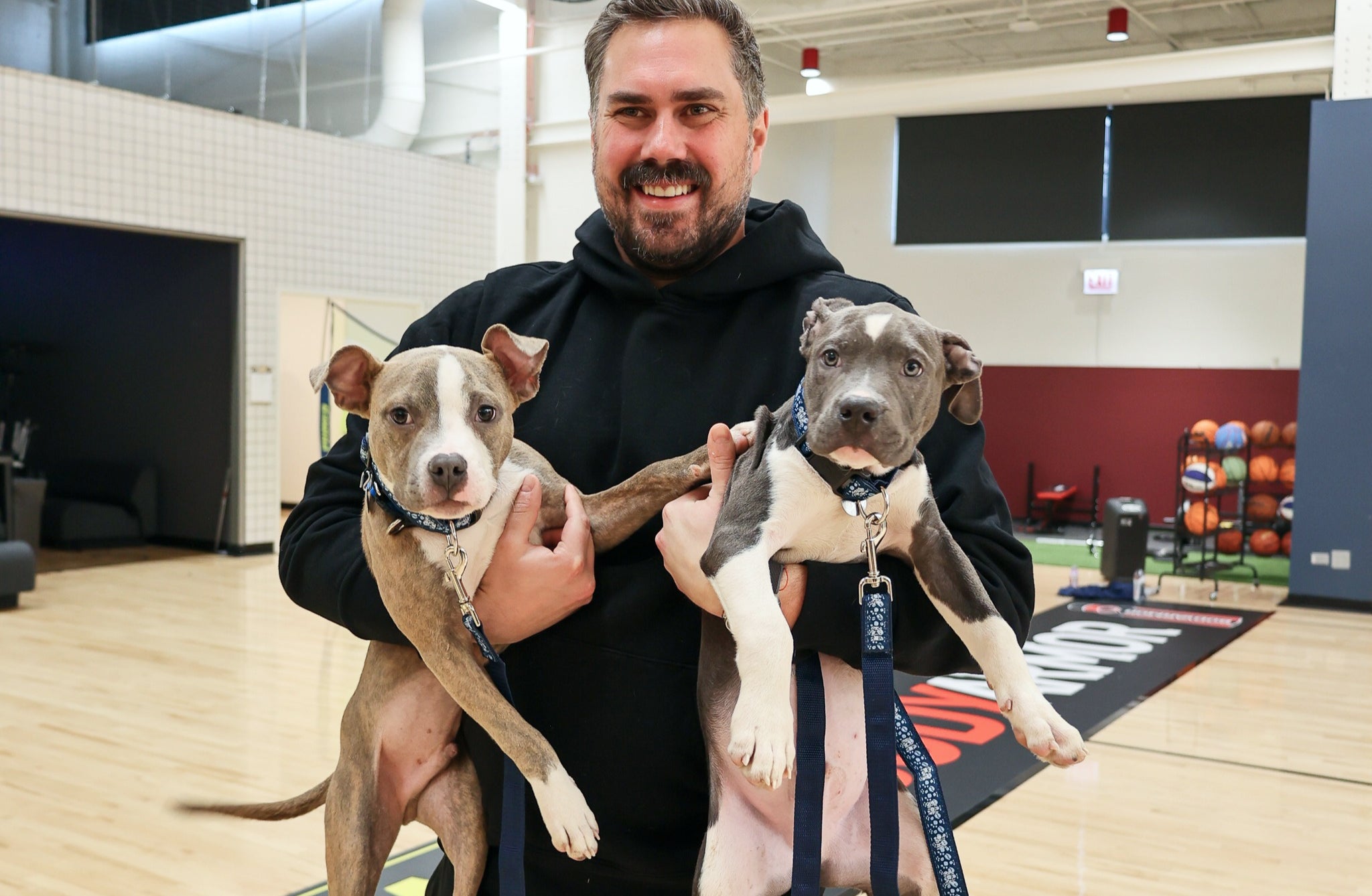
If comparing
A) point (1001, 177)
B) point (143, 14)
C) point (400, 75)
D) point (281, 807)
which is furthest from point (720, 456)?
point (1001, 177)

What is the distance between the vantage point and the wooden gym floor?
3.54 meters

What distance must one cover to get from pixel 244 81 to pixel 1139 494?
9980 mm

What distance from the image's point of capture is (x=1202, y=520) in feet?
31.5

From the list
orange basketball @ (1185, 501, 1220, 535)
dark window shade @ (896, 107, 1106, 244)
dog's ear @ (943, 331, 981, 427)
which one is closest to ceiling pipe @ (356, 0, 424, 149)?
dark window shade @ (896, 107, 1106, 244)

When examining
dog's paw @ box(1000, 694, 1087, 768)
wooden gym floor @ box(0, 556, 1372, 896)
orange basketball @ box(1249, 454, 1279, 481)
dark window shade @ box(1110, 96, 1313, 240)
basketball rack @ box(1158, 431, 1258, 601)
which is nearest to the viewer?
dog's paw @ box(1000, 694, 1087, 768)

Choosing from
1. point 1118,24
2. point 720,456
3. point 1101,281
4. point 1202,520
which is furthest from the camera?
point 1101,281

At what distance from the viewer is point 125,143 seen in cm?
900

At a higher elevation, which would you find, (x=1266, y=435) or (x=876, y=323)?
(x=876, y=323)

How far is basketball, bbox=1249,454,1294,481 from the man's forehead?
9786 millimetres

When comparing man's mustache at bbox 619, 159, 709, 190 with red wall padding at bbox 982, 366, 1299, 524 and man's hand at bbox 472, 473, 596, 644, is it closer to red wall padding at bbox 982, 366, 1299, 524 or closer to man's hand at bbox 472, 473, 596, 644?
man's hand at bbox 472, 473, 596, 644

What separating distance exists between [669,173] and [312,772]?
3.40m

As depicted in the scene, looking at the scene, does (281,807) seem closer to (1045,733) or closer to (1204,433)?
(1045,733)

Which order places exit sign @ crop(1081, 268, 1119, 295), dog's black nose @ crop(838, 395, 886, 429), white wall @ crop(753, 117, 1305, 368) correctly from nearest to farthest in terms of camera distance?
dog's black nose @ crop(838, 395, 886, 429) < white wall @ crop(753, 117, 1305, 368) < exit sign @ crop(1081, 268, 1119, 295)

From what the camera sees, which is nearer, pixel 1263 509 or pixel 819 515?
pixel 819 515
